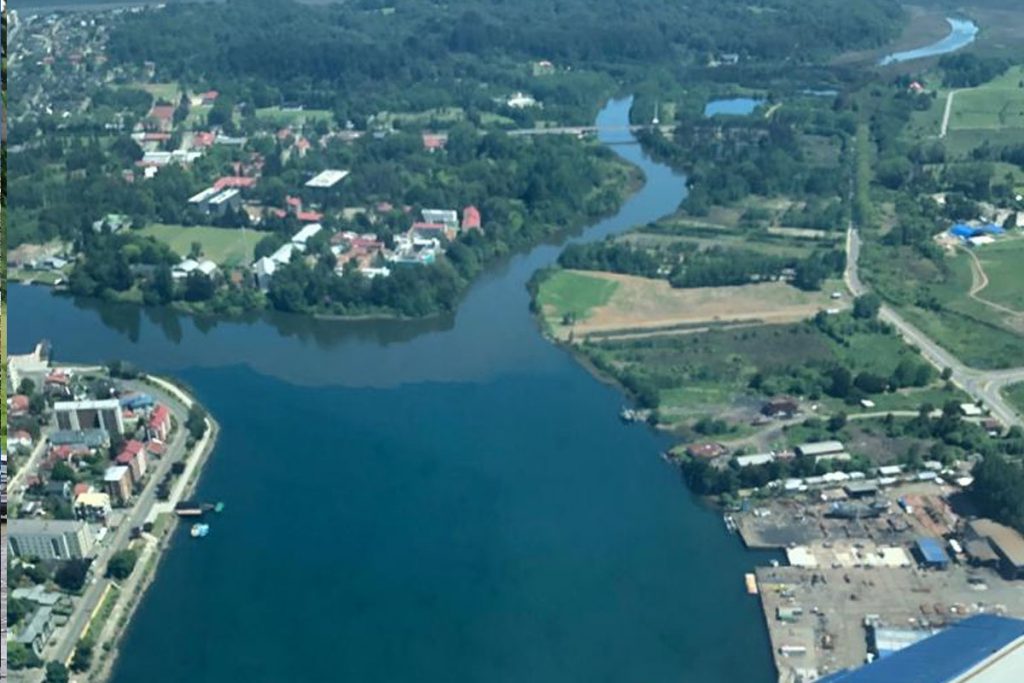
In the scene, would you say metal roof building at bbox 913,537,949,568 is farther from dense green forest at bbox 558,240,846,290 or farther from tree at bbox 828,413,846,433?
dense green forest at bbox 558,240,846,290

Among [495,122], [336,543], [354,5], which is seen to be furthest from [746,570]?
[354,5]

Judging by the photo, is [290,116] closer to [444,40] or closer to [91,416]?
[444,40]

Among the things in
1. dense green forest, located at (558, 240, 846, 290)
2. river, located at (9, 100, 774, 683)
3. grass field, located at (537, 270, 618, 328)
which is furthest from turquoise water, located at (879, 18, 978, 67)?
river, located at (9, 100, 774, 683)

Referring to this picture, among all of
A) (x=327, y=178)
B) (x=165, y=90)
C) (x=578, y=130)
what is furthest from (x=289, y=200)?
(x=165, y=90)

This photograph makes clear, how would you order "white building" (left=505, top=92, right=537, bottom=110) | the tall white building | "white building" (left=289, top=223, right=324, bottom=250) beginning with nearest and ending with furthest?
1. the tall white building
2. "white building" (left=289, top=223, right=324, bottom=250)
3. "white building" (left=505, top=92, right=537, bottom=110)

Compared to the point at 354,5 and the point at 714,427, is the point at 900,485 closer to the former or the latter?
the point at 714,427

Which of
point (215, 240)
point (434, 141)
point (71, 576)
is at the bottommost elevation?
point (434, 141)
